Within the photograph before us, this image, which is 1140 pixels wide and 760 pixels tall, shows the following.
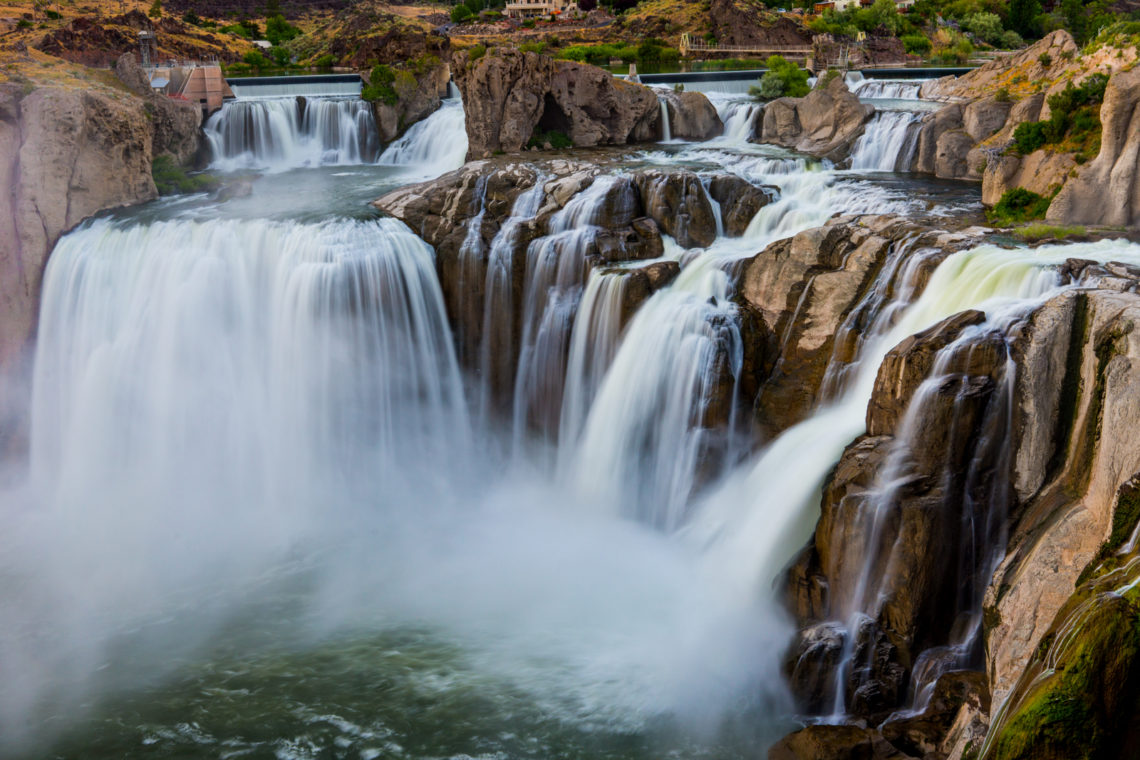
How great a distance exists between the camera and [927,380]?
11.9 metres

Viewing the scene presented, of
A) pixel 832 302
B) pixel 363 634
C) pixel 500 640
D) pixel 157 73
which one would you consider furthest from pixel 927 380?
pixel 157 73

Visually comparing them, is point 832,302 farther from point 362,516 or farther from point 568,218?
point 362,516

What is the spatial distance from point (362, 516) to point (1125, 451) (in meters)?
14.2

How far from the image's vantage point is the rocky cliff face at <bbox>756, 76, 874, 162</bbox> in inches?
998

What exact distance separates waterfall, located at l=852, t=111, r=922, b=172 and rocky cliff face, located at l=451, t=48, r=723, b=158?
23.2ft

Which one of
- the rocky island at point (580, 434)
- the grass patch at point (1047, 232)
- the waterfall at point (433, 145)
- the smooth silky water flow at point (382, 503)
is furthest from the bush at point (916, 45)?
the grass patch at point (1047, 232)

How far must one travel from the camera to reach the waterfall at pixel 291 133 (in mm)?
32812

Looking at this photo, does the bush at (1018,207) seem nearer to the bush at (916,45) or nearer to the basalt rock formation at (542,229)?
the basalt rock formation at (542,229)

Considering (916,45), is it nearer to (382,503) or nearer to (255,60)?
(255,60)

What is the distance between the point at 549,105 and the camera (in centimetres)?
2919

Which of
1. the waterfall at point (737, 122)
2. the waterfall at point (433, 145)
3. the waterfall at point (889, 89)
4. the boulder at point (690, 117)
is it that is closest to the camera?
the waterfall at point (737, 122)

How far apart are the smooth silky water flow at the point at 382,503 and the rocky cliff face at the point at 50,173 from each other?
0.76 metres

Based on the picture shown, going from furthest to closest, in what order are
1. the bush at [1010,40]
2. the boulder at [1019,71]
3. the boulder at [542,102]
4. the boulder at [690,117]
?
1. the bush at [1010,40]
2. the boulder at [690,117]
3. the boulder at [542,102]
4. the boulder at [1019,71]

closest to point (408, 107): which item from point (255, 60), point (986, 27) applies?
point (255, 60)
